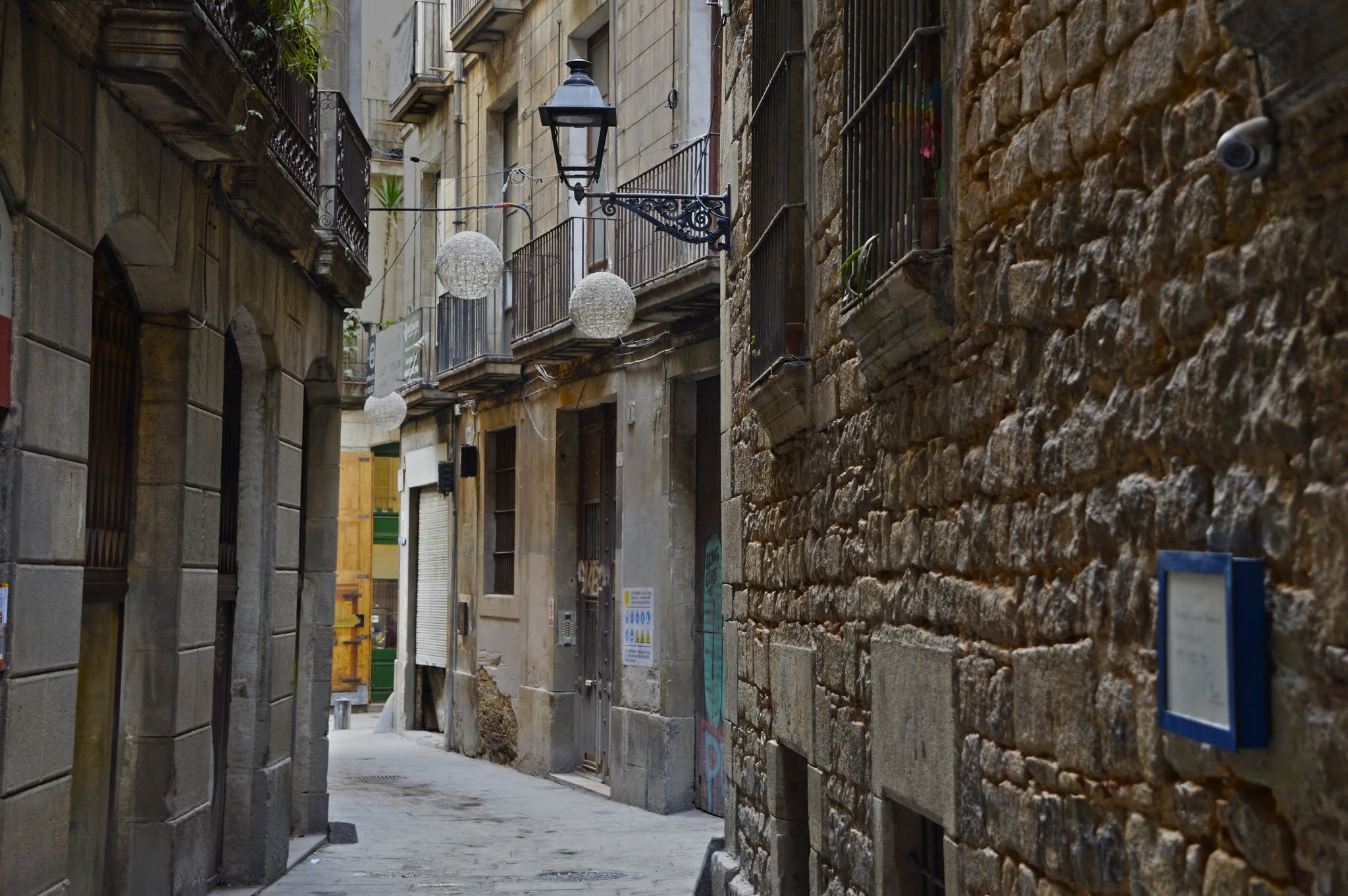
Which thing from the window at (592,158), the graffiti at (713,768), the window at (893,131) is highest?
the window at (592,158)

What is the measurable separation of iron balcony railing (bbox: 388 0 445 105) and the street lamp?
1131cm

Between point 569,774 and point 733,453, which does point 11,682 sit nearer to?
point 733,453

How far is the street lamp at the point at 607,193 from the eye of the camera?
36.0 feet

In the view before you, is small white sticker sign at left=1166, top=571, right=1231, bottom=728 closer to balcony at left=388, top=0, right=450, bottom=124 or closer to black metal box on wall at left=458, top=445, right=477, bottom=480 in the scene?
black metal box on wall at left=458, top=445, right=477, bottom=480

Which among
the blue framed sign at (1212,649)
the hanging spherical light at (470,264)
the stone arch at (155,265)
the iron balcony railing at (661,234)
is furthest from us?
the hanging spherical light at (470,264)

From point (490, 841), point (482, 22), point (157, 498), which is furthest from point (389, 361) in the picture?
point (157, 498)

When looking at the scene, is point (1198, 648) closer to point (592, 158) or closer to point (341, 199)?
point (341, 199)

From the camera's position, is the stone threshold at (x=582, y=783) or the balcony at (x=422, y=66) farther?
the balcony at (x=422, y=66)

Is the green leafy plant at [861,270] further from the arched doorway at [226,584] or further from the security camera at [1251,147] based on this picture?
the arched doorway at [226,584]

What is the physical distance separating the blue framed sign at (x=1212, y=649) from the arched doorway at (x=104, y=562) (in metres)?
5.99

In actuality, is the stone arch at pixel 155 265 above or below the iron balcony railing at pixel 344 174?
below

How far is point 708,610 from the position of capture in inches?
565

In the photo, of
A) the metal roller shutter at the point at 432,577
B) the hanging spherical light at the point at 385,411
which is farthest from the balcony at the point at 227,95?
the metal roller shutter at the point at 432,577

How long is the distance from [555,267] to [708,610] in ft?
14.8
